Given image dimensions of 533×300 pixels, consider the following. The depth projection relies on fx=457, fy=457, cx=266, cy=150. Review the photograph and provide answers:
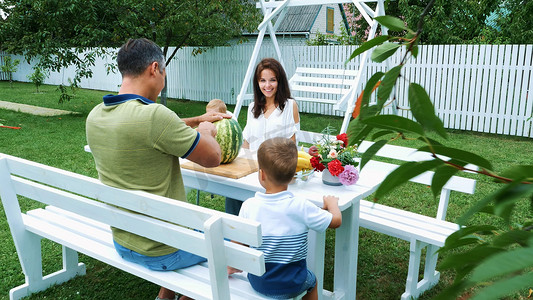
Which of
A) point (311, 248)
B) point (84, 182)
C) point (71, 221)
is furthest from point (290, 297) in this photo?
point (71, 221)

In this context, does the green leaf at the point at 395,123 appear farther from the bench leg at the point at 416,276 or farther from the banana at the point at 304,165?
the bench leg at the point at 416,276

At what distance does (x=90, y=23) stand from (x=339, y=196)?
27.2ft

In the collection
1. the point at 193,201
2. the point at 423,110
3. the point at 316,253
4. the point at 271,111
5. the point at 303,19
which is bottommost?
the point at 193,201

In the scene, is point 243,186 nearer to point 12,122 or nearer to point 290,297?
point 290,297

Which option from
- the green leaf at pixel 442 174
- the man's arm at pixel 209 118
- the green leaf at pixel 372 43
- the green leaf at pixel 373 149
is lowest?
the man's arm at pixel 209 118

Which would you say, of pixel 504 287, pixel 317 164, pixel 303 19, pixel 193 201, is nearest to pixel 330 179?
pixel 317 164

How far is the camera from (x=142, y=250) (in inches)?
91.0

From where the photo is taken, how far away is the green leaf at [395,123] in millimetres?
431

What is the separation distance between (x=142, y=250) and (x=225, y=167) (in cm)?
82

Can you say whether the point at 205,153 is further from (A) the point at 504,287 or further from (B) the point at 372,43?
(A) the point at 504,287

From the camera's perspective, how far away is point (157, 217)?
2109mm

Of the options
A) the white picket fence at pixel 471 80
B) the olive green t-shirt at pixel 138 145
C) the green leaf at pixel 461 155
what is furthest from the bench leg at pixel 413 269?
the white picket fence at pixel 471 80

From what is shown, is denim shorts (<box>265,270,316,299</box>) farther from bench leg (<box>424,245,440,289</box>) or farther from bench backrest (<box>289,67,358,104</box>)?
bench backrest (<box>289,67,358,104</box>)

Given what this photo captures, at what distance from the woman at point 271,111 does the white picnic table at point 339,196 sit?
1032mm
